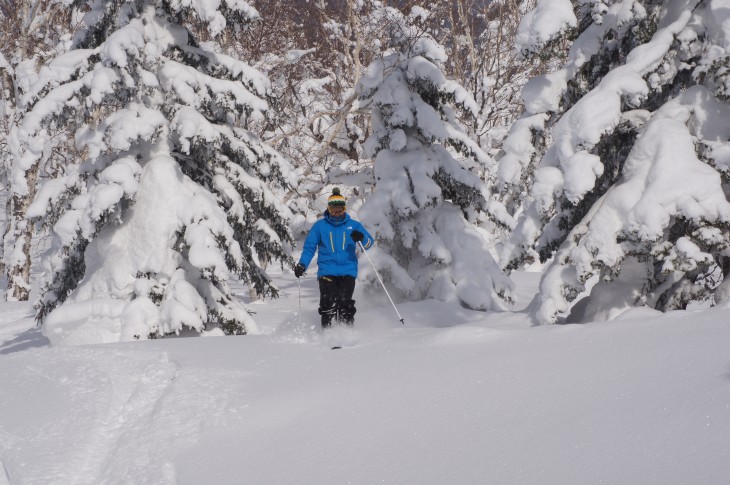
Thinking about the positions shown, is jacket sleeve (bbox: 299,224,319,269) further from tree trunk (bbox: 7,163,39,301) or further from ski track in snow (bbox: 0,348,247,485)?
tree trunk (bbox: 7,163,39,301)

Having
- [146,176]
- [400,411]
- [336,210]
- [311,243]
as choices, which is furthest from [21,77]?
[400,411]

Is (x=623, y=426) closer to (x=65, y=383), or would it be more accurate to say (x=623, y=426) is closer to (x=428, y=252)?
(x=65, y=383)

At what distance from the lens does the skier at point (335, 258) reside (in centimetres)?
923

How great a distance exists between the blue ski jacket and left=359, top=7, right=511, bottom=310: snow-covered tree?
3989mm

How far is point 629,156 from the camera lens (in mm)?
6938

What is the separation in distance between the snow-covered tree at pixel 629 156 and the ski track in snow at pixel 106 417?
12.5ft

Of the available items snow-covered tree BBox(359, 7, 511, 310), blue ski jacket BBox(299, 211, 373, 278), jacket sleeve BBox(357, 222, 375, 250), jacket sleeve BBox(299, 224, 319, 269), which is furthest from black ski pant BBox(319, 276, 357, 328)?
snow-covered tree BBox(359, 7, 511, 310)

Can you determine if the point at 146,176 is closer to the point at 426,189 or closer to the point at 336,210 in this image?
the point at 336,210

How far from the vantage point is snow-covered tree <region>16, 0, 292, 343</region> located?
9953 millimetres

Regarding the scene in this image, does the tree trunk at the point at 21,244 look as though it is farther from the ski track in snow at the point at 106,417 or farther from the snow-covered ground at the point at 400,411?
the ski track in snow at the point at 106,417

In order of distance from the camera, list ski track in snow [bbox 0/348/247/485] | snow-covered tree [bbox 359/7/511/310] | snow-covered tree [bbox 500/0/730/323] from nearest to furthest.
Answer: ski track in snow [bbox 0/348/247/485], snow-covered tree [bbox 500/0/730/323], snow-covered tree [bbox 359/7/511/310]

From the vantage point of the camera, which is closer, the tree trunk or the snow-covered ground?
the snow-covered ground

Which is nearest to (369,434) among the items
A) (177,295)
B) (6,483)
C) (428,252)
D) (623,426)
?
(623,426)

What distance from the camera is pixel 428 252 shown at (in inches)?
526
